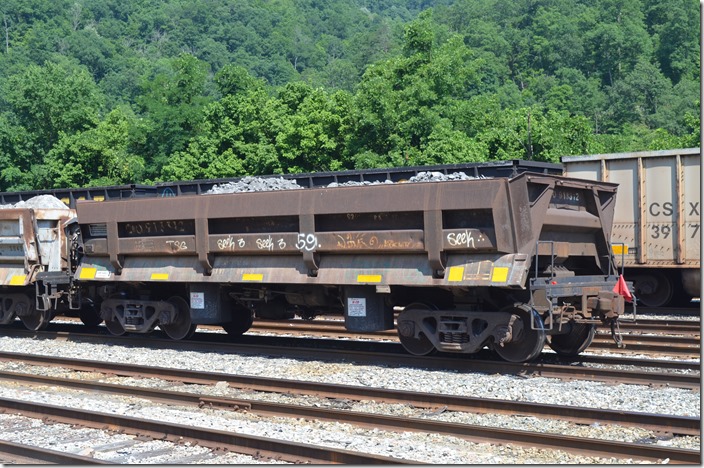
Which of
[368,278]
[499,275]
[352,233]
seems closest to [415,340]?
[368,278]

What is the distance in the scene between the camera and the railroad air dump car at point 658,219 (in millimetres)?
18500

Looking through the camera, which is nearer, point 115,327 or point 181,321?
point 181,321

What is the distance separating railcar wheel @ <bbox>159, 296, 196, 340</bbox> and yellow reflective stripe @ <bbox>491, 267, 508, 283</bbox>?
6.22 meters

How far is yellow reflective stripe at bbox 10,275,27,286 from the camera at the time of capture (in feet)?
54.7

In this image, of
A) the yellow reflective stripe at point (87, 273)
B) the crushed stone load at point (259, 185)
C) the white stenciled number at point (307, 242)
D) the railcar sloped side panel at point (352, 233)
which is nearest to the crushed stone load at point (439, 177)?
the railcar sloped side panel at point (352, 233)

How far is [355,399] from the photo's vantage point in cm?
1050

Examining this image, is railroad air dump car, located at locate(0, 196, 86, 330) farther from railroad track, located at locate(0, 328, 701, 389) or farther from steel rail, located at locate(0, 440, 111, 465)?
steel rail, located at locate(0, 440, 111, 465)

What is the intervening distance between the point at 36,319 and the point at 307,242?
7.54 metres

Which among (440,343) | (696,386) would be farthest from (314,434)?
(696,386)

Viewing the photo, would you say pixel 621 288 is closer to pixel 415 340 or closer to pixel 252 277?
pixel 415 340

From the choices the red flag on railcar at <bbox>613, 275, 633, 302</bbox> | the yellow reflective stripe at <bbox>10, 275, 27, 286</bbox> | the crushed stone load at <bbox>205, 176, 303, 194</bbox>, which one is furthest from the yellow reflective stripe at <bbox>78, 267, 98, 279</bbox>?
the red flag on railcar at <bbox>613, 275, 633, 302</bbox>

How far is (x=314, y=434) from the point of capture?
29.0 feet

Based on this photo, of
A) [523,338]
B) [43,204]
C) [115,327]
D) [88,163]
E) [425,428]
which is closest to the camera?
[425,428]

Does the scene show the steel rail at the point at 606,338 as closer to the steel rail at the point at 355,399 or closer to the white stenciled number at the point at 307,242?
the white stenciled number at the point at 307,242
